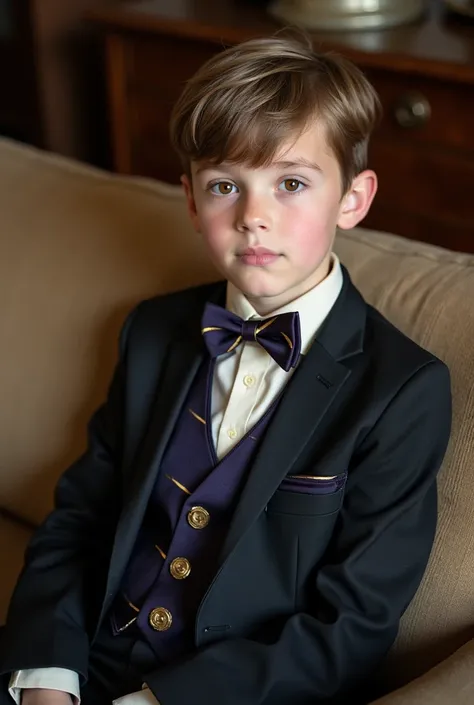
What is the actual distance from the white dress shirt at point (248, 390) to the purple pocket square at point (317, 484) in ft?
0.33

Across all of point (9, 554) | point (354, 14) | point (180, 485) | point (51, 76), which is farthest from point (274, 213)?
point (51, 76)

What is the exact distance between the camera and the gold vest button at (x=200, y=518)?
3.72 ft

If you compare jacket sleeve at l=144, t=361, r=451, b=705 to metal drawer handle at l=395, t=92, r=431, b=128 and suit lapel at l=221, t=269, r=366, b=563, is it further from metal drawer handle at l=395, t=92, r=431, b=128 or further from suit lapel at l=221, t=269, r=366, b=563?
metal drawer handle at l=395, t=92, r=431, b=128

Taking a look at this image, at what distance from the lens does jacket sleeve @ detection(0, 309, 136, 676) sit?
1181mm

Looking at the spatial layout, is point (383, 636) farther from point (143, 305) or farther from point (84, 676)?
point (143, 305)

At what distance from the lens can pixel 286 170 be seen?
108 centimetres

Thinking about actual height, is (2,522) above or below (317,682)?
below

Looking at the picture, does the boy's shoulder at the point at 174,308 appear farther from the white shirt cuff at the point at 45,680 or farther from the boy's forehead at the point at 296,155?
the white shirt cuff at the point at 45,680

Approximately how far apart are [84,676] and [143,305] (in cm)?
50

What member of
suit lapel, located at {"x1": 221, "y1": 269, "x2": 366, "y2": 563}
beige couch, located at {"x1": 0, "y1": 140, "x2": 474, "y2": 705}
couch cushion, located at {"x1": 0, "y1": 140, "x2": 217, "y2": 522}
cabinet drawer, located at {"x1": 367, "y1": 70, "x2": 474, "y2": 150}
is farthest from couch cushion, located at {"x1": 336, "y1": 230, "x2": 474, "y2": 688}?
cabinet drawer, located at {"x1": 367, "y1": 70, "x2": 474, "y2": 150}

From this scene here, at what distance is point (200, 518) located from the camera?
1.14 meters

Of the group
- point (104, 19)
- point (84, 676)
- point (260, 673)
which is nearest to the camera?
point (260, 673)

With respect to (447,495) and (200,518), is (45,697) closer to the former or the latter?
(200,518)

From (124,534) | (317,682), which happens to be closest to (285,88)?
(124,534)
